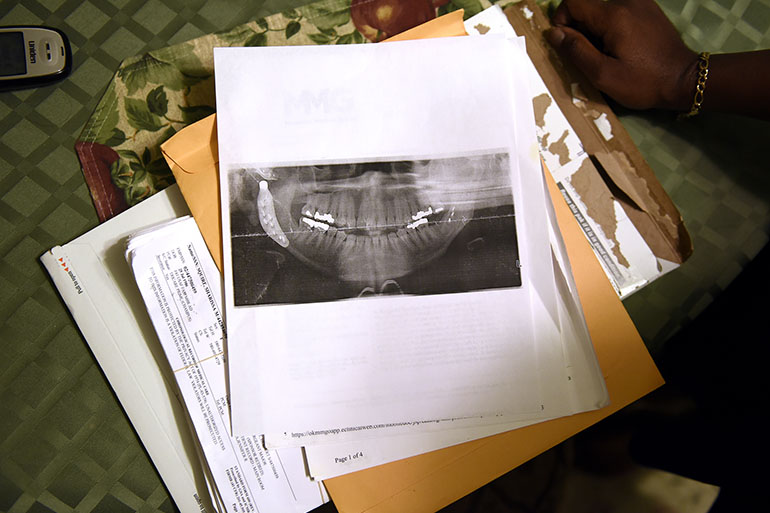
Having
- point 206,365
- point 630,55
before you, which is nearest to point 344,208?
Answer: point 206,365

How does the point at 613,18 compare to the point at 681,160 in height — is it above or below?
above

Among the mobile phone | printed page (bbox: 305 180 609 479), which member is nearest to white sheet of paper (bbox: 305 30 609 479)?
printed page (bbox: 305 180 609 479)

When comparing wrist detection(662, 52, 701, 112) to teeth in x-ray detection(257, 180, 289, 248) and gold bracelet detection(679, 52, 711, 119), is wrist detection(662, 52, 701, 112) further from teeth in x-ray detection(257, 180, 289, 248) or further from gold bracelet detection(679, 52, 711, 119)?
teeth in x-ray detection(257, 180, 289, 248)

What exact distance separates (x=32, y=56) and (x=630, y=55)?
50 centimetres

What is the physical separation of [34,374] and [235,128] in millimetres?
261

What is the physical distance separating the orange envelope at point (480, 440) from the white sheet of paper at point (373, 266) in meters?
0.02

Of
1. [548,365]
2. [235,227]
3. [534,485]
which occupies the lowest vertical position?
[534,485]

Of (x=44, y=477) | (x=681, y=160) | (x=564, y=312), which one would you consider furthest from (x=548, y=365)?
(x=44, y=477)

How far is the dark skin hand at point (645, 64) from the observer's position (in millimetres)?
419

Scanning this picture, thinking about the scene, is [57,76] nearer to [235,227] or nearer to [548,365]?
[235,227]

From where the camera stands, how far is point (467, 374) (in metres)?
0.38

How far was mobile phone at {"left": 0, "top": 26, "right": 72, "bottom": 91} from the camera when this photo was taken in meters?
0.41

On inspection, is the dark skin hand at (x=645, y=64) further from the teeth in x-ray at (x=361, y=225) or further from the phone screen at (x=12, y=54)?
the phone screen at (x=12, y=54)

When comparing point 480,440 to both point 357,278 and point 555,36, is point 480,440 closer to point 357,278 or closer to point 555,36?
point 357,278
